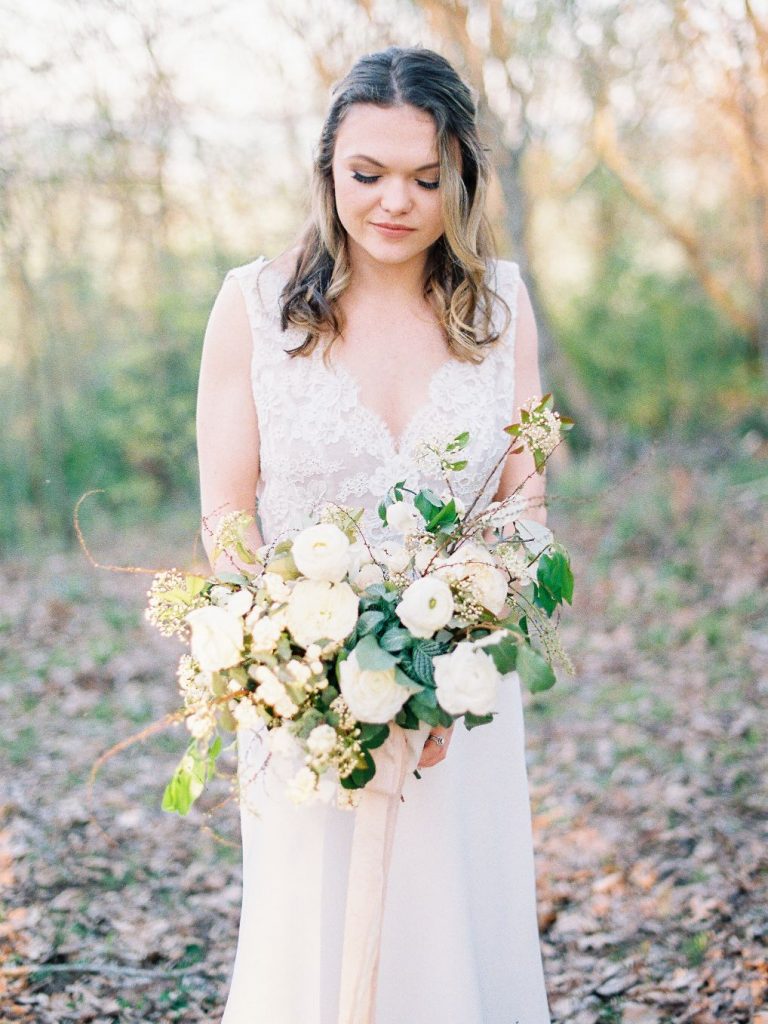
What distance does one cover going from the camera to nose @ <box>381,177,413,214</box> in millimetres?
2577

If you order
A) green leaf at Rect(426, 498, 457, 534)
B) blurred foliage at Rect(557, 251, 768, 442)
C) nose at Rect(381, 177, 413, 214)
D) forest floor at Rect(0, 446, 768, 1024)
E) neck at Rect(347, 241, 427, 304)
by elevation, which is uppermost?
blurred foliage at Rect(557, 251, 768, 442)

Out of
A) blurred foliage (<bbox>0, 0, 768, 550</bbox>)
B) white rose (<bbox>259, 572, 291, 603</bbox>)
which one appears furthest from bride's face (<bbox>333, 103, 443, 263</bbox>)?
blurred foliage (<bbox>0, 0, 768, 550</bbox>)

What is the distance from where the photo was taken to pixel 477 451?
280 cm

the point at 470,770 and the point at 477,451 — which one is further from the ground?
the point at 477,451

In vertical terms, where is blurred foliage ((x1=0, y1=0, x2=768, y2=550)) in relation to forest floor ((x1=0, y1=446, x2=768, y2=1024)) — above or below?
above

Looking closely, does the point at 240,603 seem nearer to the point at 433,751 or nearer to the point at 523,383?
the point at 433,751

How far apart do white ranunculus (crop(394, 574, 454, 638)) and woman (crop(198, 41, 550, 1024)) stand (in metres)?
0.56

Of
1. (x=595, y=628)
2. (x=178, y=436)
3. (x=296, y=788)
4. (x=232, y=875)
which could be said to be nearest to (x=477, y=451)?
(x=296, y=788)

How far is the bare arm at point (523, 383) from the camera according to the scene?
2.83 m

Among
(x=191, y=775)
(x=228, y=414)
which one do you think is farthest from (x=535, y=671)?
(x=228, y=414)

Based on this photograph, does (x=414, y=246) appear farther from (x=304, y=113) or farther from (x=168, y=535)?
(x=168, y=535)

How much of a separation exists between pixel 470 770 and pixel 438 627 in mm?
958

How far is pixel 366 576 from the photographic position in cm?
207

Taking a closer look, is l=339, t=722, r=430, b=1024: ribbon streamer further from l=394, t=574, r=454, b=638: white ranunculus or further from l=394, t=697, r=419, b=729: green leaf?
l=394, t=574, r=454, b=638: white ranunculus
